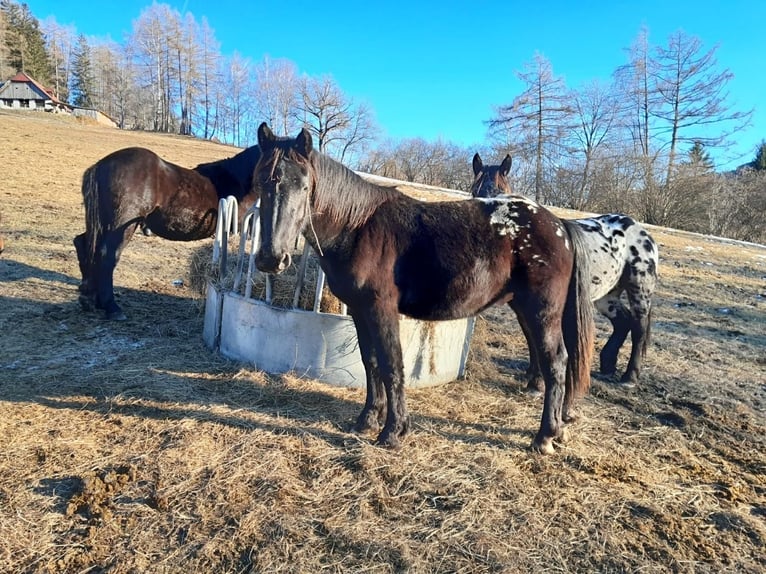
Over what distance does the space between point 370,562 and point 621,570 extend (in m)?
1.23

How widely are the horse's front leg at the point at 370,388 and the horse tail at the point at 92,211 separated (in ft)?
12.8

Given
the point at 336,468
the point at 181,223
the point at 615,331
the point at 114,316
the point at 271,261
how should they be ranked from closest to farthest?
the point at 271,261 → the point at 336,468 → the point at 615,331 → the point at 114,316 → the point at 181,223

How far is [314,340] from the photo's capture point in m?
4.15

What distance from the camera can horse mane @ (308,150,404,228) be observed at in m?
2.86

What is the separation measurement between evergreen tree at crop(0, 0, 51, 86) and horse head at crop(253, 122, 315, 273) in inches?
3116

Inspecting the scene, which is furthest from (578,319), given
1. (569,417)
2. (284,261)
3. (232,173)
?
(232,173)

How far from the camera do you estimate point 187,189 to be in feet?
19.4

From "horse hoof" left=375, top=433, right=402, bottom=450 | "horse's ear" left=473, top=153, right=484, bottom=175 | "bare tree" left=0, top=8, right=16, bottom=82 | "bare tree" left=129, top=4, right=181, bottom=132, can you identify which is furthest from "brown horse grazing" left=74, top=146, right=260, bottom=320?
"bare tree" left=0, top=8, right=16, bottom=82

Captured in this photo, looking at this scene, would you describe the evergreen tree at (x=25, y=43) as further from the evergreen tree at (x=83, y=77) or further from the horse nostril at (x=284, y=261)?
the horse nostril at (x=284, y=261)

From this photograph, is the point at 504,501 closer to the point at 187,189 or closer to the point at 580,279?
the point at 580,279

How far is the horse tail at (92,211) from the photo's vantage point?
538 centimetres

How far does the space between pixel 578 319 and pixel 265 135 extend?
8.34ft

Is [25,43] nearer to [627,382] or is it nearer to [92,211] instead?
[92,211]

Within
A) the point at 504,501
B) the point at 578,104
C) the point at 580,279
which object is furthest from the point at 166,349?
the point at 578,104
